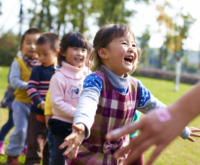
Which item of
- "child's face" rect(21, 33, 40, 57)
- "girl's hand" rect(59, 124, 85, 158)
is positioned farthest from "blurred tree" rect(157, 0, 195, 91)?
"girl's hand" rect(59, 124, 85, 158)

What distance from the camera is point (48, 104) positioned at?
2.76m

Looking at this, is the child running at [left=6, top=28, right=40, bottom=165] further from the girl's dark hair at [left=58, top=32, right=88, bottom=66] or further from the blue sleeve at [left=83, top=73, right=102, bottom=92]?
the blue sleeve at [left=83, top=73, right=102, bottom=92]

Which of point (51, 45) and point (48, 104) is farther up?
point (51, 45)

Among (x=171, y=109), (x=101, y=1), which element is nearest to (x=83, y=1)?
(x=101, y=1)

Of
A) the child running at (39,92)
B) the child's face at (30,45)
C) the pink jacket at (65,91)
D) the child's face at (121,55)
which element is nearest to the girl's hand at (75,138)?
the child's face at (121,55)

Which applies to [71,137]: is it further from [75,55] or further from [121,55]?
[75,55]

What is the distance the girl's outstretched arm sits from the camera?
884mm

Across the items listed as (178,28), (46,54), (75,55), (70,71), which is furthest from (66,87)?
(178,28)

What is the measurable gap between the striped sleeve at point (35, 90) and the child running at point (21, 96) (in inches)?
11.5

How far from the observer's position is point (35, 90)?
9.75 ft

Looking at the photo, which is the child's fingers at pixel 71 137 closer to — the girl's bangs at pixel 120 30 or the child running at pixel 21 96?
the girl's bangs at pixel 120 30

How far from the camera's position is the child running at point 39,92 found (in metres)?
2.99

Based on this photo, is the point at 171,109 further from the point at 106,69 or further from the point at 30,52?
the point at 30,52

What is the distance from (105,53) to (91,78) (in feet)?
1.11
